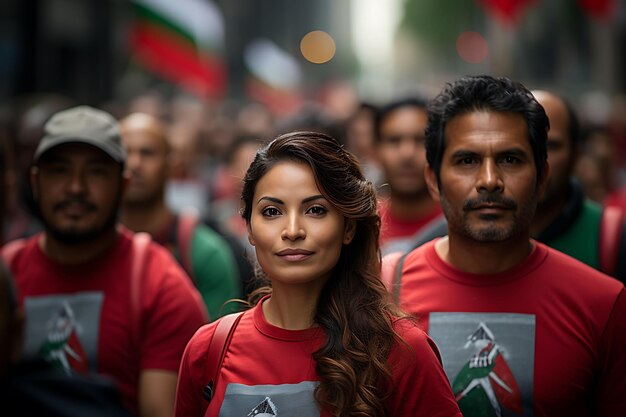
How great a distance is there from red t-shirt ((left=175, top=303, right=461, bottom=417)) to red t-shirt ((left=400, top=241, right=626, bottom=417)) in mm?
396

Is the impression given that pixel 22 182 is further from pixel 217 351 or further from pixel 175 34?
pixel 175 34

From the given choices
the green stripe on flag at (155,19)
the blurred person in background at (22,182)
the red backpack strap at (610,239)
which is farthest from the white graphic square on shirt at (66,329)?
the green stripe on flag at (155,19)

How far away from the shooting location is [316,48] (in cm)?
10362

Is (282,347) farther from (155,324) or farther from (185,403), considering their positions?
(155,324)

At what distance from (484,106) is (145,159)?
362 centimetres

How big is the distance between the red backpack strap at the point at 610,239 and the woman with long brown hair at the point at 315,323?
1557 mm

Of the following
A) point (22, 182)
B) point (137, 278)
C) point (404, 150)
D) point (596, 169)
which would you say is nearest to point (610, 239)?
point (137, 278)

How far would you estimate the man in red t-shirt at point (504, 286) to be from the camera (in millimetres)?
4098

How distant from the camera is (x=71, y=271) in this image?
5238 millimetres

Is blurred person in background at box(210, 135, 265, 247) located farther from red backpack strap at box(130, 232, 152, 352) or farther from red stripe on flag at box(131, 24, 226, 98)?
red stripe on flag at box(131, 24, 226, 98)

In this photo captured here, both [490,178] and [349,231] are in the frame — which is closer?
[349,231]

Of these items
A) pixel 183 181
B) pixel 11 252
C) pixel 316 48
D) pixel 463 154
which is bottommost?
pixel 183 181

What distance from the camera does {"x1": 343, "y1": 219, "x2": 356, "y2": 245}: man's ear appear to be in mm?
3963

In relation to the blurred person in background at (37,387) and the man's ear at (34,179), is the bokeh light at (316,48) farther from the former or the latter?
the blurred person in background at (37,387)
